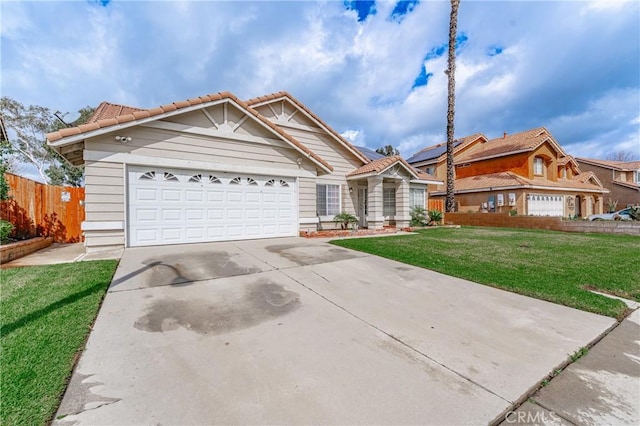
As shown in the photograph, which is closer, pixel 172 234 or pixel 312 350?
pixel 312 350

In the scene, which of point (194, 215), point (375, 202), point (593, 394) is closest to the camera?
point (593, 394)

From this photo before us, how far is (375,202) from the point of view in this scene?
12945mm

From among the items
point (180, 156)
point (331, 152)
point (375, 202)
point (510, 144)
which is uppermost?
point (510, 144)

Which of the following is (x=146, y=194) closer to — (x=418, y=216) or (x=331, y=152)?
(x=331, y=152)

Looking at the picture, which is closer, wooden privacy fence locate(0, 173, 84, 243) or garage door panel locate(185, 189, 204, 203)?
garage door panel locate(185, 189, 204, 203)

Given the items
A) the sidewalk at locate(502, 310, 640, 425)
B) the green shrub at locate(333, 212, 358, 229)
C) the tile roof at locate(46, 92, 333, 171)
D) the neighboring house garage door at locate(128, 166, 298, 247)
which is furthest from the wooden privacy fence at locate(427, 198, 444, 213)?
the sidewalk at locate(502, 310, 640, 425)

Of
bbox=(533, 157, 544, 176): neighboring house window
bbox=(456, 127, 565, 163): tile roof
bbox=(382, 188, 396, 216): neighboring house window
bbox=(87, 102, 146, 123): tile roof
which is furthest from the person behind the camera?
bbox=(533, 157, 544, 176): neighboring house window

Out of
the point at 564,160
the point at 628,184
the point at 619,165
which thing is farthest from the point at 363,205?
the point at 619,165

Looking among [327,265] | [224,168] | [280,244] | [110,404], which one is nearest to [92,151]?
[224,168]

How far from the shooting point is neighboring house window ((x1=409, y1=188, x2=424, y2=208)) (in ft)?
50.5

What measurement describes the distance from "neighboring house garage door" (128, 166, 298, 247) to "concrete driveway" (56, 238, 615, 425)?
11.2 feet

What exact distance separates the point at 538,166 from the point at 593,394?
92.3ft

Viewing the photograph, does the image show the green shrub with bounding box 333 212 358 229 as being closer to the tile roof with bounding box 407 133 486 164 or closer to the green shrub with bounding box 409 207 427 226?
the green shrub with bounding box 409 207 427 226

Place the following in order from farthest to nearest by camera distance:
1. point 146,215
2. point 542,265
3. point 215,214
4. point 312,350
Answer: point 215,214, point 146,215, point 542,265, point 312,350
